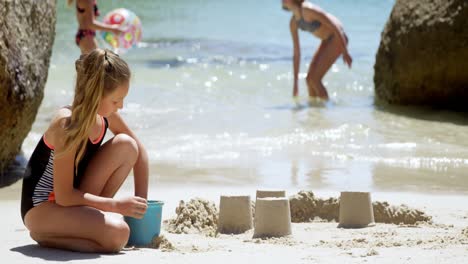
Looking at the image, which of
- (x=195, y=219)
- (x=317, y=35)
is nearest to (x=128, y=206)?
(x=195, y=219)

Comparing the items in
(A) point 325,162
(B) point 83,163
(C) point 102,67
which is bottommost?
(A) point 325,162

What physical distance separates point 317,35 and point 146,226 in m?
7.74

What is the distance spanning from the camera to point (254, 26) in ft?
81.4

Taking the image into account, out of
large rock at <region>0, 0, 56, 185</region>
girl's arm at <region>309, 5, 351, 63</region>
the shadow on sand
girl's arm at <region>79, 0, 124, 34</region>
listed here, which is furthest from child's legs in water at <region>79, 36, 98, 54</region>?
the shadow on sand

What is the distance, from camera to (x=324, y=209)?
5.52m

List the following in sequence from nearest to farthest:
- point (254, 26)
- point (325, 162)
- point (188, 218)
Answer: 1. point (188, 218)
2. point (325, 162)
3. point (254, 26)

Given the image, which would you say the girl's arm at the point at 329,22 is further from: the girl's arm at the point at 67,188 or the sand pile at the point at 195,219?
the girl's arm at the point at 67,188

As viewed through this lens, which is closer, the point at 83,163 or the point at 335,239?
the point at 83,163

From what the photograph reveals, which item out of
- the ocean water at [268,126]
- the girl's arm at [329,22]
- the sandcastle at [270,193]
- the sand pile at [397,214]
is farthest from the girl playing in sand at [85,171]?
the girl's arm at [329,22]

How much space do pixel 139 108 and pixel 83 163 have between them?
6.81 metres

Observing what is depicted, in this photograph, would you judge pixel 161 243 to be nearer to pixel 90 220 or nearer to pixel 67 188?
pixel 90 220

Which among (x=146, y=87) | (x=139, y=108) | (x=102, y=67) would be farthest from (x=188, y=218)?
(x=146, y=87)

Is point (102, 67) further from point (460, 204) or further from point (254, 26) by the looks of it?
point (254, 26)

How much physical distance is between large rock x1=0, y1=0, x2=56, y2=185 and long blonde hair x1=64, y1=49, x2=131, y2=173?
2231 mm
